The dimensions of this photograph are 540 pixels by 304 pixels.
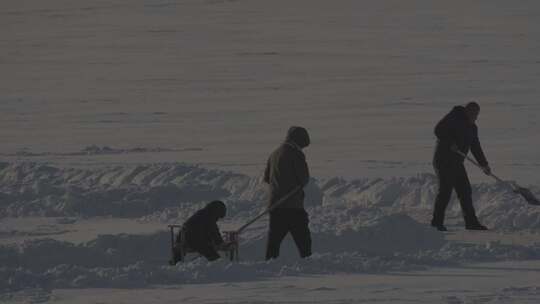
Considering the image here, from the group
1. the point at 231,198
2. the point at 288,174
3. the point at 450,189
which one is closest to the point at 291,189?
the point at 288,174

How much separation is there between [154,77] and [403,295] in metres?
24.0

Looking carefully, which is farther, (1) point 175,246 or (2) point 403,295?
(1) point 175,246

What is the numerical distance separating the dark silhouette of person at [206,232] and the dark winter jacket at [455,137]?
9.27ft

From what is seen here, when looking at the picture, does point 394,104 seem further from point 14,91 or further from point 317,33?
point 317,33

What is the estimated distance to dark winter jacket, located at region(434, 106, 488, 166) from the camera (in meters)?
12.8

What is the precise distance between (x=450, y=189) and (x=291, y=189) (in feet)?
8.57

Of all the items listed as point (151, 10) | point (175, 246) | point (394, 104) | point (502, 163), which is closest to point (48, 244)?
point (175, 246)

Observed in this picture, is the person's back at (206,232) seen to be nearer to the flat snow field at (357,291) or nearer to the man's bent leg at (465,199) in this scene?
the flat snow field at (357,291)

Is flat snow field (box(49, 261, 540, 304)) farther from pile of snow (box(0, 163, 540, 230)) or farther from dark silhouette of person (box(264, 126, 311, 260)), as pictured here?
pile of snow (box(0, 163, 540, 230))

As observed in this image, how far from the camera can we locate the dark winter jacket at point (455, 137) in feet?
42.0

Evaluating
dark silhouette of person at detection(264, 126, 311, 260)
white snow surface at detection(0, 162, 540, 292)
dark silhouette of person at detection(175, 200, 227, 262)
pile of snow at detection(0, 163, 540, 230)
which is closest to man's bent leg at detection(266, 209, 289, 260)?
dark silhouette of person at detection(264, 126, 311, 260)

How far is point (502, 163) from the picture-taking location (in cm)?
1848

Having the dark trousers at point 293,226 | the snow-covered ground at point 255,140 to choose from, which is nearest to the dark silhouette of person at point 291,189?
the dark trousers at point 293,226

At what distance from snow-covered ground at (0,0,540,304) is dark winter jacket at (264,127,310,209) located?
0.53m
